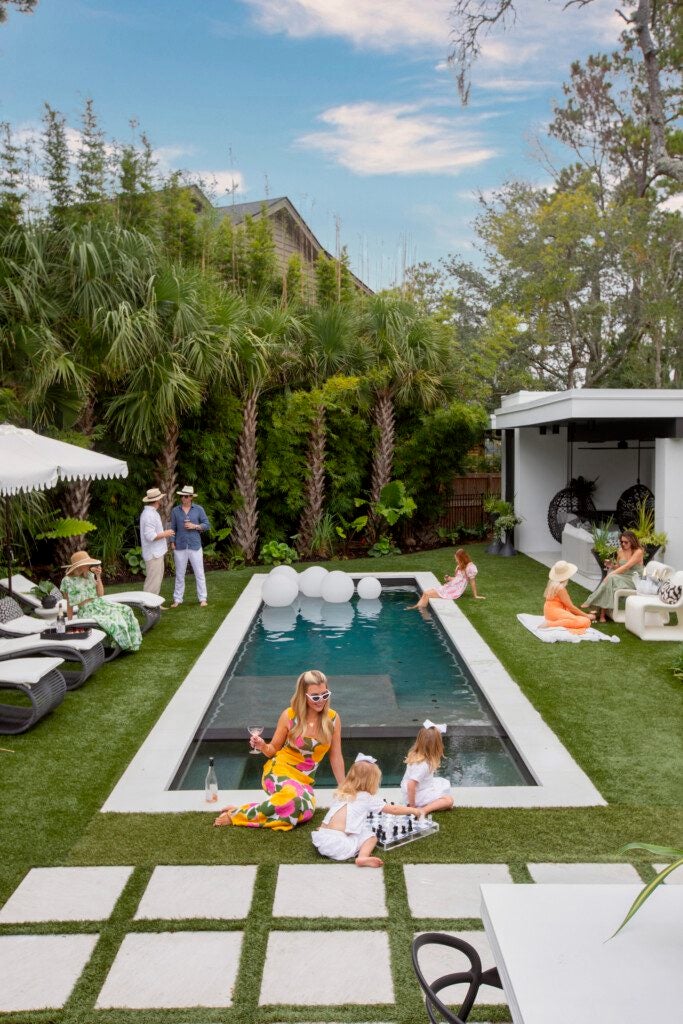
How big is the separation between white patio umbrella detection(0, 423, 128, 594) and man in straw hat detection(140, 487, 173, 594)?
1499 millimetres

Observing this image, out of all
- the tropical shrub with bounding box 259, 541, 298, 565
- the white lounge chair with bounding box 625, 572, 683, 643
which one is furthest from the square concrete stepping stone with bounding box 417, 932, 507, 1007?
the tropical shrub with bounding box 259, 541, 298, 565

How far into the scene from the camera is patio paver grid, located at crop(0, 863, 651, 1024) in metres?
3.64

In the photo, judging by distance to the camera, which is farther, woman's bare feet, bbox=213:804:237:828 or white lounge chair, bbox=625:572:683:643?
white lounge chair, bbox=625:572:683:643

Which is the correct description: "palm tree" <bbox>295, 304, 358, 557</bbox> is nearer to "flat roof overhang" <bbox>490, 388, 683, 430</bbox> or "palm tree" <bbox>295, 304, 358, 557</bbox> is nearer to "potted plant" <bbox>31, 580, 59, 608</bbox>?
"flat roof overhang" <bbox>490, 388, 683, 430</bbox>

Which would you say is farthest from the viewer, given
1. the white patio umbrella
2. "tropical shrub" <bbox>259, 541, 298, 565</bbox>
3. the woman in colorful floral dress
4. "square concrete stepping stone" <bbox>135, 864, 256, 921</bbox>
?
"tropical shrub" <bbox>259, 541, 298, 565</bbox>

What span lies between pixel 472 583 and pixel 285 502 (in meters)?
5.88

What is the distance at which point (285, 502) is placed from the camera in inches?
690

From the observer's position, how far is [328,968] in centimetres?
381

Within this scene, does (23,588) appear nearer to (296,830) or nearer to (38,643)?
Result: (38,643)

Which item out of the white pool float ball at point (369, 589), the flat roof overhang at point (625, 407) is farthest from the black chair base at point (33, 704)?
the flat roof overhang at point (625, 407)

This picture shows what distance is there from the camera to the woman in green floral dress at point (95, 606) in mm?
9328

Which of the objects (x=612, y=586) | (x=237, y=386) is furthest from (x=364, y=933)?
(x=237, y=386)

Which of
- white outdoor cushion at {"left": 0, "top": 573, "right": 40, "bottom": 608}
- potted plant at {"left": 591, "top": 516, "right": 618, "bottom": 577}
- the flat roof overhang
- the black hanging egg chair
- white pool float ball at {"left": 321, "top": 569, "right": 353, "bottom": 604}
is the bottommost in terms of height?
white pool float ball at {"left": 321, "top": 569, "right": 353, "bottom": 604}

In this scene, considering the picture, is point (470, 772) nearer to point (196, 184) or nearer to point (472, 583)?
point (472, 583)
